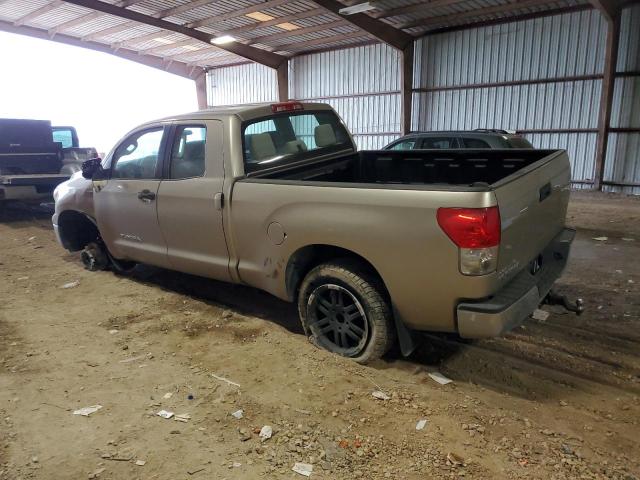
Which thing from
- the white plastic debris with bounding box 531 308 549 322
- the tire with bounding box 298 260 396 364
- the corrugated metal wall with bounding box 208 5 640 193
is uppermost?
the corrugated metal wall with bounding box 208 5 640 193

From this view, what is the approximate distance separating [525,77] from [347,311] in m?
13.6

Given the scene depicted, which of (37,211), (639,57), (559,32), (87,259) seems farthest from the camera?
(559,32)

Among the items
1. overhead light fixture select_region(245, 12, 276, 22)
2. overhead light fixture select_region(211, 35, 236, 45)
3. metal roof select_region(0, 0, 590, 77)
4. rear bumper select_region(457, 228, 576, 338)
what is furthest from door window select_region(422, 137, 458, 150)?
overhead light fixture select_region(211, 35, 236, 45)

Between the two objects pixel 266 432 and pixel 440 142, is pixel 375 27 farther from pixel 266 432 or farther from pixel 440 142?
pixel 266 432

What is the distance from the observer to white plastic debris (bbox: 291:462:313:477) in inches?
95.3

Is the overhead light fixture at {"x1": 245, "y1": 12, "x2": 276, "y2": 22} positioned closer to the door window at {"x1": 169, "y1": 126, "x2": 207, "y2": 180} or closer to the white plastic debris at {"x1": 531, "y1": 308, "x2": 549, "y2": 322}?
the door window at {"x1": 169, "y1": 126, "x2": 207, "y2": 180}

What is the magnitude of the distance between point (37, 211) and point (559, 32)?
47.9 ft

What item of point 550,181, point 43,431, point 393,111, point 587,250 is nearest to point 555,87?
point 393,111

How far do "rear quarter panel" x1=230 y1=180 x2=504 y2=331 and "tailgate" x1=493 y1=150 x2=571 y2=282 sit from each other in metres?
0.20

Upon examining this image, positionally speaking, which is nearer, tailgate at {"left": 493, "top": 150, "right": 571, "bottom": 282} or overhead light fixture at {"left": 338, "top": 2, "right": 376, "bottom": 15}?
tailgate at {"left": 493, "top": 150, "right": 571, "bottom": 282}

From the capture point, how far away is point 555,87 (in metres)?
14.0

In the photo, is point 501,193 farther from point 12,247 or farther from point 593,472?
point 12,247

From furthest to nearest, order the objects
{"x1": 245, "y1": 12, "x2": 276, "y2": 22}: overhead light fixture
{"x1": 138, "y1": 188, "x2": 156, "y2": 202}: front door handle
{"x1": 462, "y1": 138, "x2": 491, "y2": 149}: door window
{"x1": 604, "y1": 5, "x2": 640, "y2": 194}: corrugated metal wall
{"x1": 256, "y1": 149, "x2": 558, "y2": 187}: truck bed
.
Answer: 1. {"x1": 245, "y1": 12, "x2": 276, "y2": 22}: overhead light fixture
2. {"x1": 604, "y1": 5, "x2": 640, "y2": 194}: corrugated metal wall
3. {"x1": 462, "y1": 138, "x2": 491, "y2": 149}: door window
4. {"x1": 138, "y1": 188, "x2": 156, "y2": 202}: front door handle
5. {"x1": 256, "y1": 149, "x2": 558, "y2": 187}: truck bed

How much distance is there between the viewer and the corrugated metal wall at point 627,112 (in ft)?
41.4
